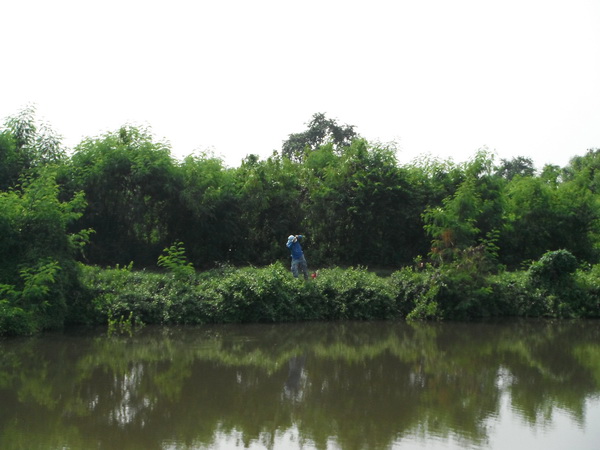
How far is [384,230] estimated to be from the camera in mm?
21297

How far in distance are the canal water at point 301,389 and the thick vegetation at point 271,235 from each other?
114 cm

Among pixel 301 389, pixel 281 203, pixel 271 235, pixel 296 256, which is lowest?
pixel 301 389

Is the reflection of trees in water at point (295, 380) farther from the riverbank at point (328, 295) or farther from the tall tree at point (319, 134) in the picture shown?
the tall tree at point (319, 134)

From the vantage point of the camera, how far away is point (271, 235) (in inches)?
832

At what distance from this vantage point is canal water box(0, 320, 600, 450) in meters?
7.88

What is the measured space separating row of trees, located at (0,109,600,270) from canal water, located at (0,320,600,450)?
5.63 meters

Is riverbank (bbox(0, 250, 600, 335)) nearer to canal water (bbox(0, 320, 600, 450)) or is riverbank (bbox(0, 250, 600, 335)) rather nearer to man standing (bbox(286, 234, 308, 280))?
man standing (bbox(286, 234, 308, 280))

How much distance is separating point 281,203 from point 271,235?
3.60 ft

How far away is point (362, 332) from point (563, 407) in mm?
6473

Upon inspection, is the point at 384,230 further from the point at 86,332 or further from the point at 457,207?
the point at 86,332

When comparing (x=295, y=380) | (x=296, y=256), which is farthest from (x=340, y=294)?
(x=295, y=380)

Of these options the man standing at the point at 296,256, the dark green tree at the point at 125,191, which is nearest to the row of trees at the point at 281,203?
the dark green tree at the point at 125,191

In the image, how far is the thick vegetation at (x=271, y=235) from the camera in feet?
50.5

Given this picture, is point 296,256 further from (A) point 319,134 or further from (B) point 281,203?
(A) point 319,134
